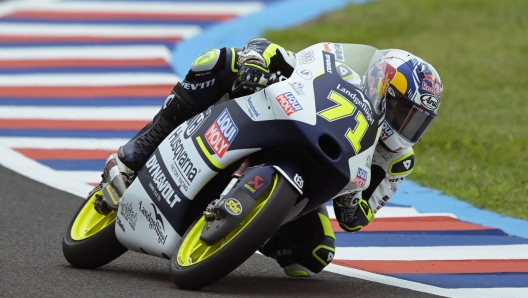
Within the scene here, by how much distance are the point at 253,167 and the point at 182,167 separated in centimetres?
45

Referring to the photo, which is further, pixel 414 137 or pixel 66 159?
pixel 66 159

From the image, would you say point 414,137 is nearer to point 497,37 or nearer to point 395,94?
point 395,94

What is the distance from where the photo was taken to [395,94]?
16.1 feet

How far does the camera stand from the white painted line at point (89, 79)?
35.4ft

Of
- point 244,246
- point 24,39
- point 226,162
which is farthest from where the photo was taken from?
point 24,39

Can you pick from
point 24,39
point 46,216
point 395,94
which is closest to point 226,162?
point 395,94

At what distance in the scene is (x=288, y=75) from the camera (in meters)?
5.11

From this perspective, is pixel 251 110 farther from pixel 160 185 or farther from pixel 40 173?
pixel 40 173

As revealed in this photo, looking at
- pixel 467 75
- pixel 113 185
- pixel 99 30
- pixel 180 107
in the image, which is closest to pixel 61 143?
pixel 113 185

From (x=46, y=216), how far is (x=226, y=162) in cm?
232

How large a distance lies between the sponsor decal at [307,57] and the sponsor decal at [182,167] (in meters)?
0.76

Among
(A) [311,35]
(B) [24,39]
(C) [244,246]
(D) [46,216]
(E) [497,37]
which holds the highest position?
(C) [244,246]

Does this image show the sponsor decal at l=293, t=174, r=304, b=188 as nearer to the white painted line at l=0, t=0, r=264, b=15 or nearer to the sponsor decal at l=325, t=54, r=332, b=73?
the sponsor decal at l=325, t=54, r=332, b=73

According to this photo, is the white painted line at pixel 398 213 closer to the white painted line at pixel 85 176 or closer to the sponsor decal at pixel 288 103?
the white painted line at pixel 85 176
